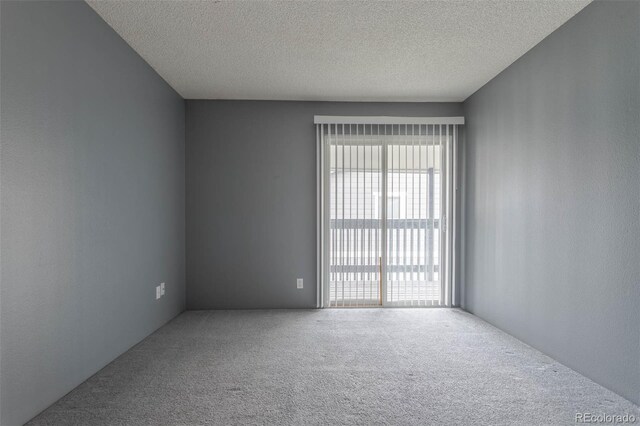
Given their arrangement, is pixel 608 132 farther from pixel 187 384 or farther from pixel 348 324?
pixel 187 384

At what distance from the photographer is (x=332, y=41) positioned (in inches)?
111

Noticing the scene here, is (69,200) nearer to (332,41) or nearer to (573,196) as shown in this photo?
(332,41)

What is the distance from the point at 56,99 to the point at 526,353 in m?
3.64

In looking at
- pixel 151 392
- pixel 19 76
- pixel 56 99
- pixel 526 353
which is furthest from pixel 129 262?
pixel 526 353

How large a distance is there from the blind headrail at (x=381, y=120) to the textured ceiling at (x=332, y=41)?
0.33 m

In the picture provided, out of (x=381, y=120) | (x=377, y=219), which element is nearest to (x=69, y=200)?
(x=377, y=219)

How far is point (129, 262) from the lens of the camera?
9.52 feet

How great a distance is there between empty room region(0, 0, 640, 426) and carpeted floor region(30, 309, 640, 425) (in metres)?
0.02

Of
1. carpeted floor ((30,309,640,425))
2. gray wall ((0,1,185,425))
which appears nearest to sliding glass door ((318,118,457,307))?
carpeted floor ((30,309,640,425))

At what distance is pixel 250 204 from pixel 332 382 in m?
2.41

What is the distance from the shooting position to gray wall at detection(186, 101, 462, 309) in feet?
13.8

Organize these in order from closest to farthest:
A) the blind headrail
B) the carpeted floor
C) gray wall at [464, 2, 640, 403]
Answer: the carpeted floor, gray wall at [464, 2, 640, 403], the blind headrail

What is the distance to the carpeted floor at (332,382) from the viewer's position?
6.41ft

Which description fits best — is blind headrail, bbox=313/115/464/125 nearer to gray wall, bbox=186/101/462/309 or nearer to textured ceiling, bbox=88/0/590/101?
gray wall, bbox=186/101/462/309
